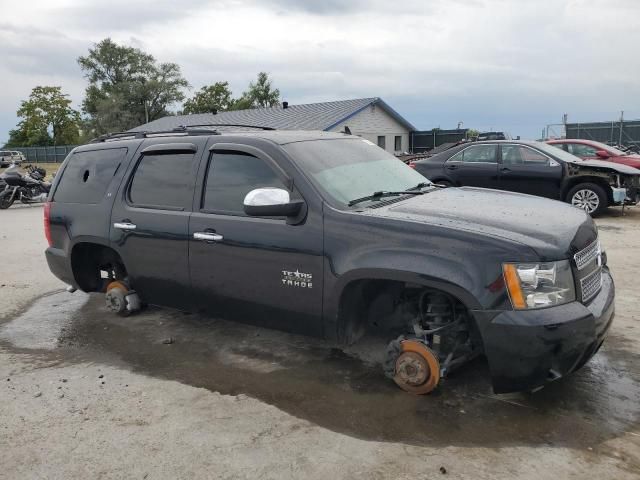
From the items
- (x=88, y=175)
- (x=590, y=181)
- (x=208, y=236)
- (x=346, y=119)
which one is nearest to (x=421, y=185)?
(x=208, y=236)

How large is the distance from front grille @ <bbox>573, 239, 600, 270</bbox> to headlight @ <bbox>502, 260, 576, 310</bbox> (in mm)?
212

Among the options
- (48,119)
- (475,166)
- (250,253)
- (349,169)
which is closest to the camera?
(250,253)

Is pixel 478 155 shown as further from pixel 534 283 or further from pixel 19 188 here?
pixel 19 188

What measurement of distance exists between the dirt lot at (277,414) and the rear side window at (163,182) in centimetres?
124

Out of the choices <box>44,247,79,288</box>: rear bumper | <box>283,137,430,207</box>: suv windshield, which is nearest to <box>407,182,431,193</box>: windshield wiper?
<box>283,137,430,207</box>: suv windshield

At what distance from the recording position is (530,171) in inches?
422

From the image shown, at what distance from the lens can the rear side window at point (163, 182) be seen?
441 centimetres

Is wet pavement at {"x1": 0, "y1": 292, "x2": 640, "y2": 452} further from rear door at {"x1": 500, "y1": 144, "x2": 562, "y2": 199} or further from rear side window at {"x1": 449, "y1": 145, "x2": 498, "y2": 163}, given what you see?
rear side window at {"x1": 449, "y1": 145, "x2": 498, "y2": 163}

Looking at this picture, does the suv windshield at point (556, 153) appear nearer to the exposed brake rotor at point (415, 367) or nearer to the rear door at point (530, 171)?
the rear door at point (530, 171)

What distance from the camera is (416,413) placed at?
334cm

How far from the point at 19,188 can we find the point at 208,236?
14.8 metres

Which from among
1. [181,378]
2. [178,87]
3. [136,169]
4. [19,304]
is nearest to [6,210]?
[19,304]

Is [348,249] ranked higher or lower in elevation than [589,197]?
higher

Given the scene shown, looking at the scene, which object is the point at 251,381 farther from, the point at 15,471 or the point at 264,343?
the point at 15,471
